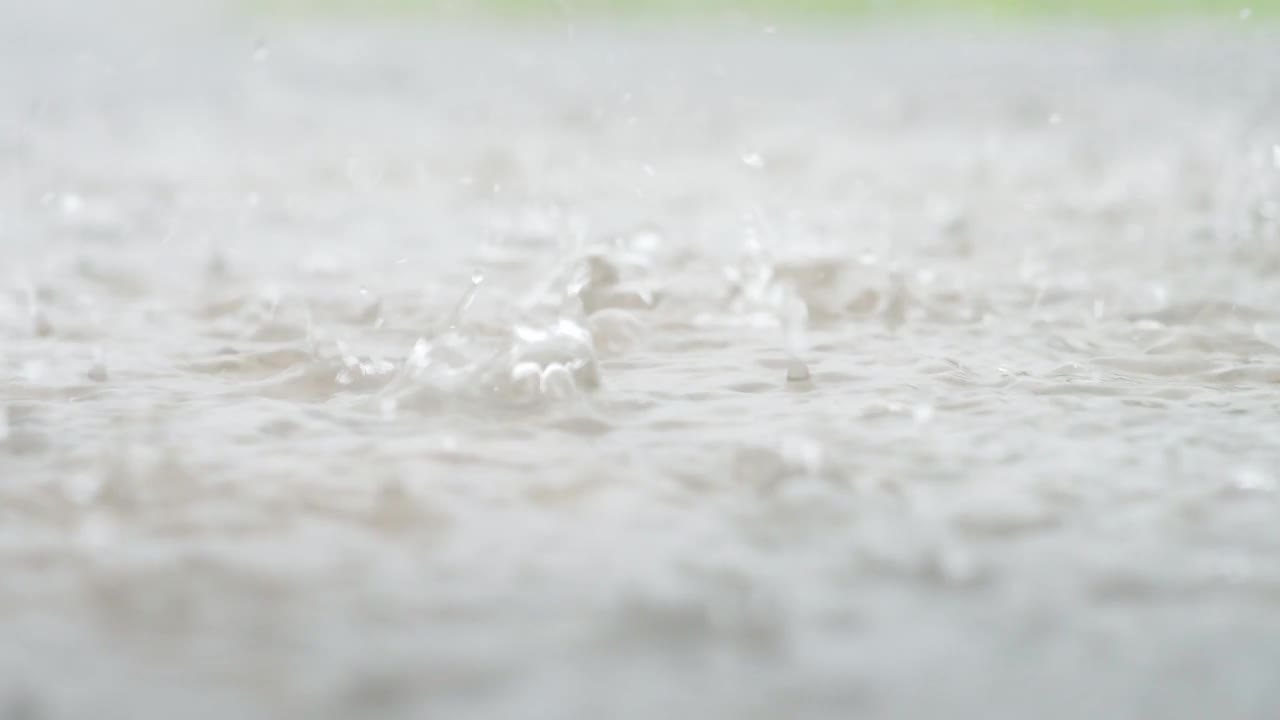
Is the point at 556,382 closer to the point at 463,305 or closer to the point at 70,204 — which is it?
the point at 463,305

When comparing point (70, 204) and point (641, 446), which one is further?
point (70, 204)

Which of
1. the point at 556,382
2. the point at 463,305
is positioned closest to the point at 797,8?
the point at 463,305

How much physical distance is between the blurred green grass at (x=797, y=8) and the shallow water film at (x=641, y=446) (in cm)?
1062

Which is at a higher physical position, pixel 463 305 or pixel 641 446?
pixel 463 305

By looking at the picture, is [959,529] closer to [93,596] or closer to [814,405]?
[814,405]

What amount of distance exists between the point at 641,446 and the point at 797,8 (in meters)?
16.0

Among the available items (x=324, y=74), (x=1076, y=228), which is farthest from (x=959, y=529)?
(x=324, y=74)

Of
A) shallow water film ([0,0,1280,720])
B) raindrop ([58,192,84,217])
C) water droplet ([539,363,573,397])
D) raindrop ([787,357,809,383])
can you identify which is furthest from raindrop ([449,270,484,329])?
raindrop ([58,192,84,217])

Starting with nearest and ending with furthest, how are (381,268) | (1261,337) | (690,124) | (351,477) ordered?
(351,477) < (1261,337) < (381,268) < (690,124)

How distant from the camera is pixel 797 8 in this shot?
18047 mm

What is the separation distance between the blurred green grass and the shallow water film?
1062cm

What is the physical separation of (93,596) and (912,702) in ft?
3.65

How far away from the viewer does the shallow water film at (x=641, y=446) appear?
1898mm

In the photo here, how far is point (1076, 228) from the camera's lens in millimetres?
5586
